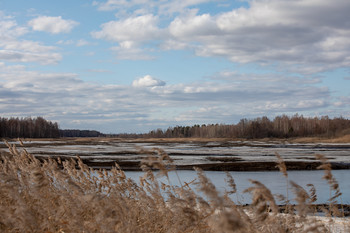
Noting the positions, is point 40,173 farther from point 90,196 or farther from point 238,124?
point 238,124

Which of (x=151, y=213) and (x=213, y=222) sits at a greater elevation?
(x=213, y=222)

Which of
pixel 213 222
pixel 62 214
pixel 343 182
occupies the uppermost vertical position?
pixel 213 222

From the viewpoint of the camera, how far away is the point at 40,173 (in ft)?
11.0

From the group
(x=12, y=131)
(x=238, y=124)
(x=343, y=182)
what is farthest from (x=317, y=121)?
(x=343, y=182)

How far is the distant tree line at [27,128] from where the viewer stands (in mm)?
Answer: 132950

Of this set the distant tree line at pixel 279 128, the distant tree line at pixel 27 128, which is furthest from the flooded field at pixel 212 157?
the distant tree line at pixel 27 128

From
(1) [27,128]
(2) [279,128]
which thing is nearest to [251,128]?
(2) [279,128]

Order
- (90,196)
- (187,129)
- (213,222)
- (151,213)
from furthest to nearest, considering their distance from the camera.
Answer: (187,129) < (151,213) < (90,196) < (213,222)

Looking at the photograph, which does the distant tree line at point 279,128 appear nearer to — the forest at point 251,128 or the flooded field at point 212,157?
the forest at point 251,128

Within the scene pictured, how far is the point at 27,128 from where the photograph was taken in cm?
14112

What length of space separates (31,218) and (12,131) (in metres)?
142

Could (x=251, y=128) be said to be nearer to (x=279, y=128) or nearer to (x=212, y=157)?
(x=279, y=128)

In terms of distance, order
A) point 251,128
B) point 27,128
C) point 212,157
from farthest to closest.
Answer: point 27,128
point 251,128
point 212,157

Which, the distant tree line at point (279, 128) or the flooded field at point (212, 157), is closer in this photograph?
the flooded field at point (212, 157)
